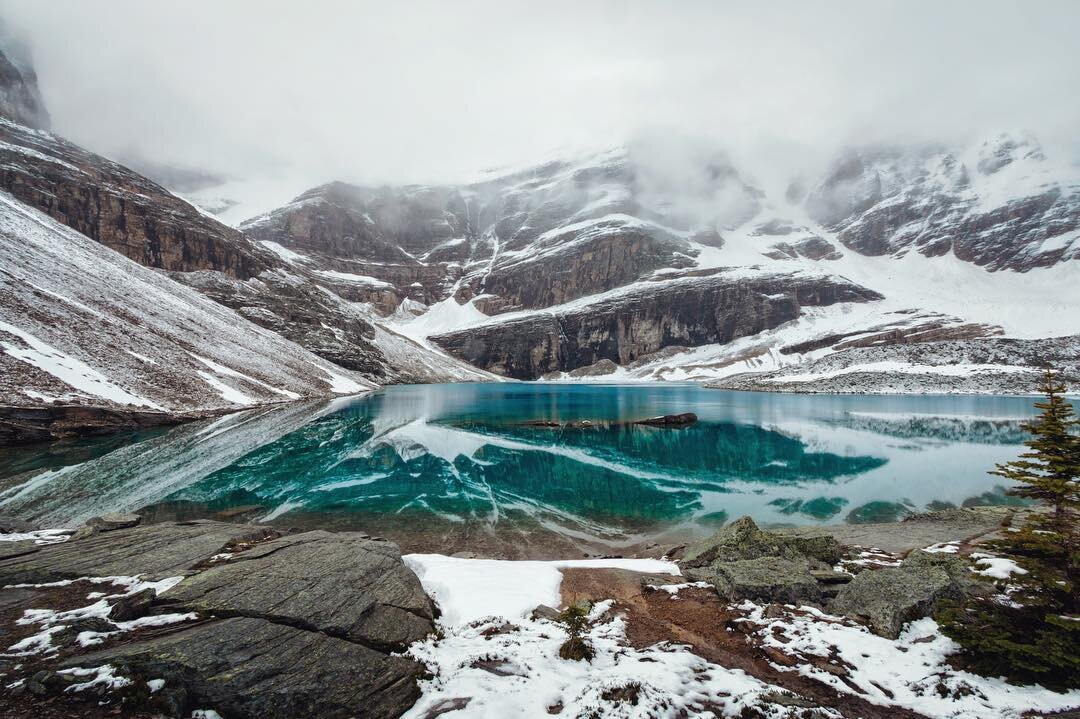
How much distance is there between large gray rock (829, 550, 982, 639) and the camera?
8039 millimetres

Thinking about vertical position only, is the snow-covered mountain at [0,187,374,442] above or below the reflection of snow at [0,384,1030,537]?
above

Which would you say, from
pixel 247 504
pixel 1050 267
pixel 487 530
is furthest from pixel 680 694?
pixel 1050 267

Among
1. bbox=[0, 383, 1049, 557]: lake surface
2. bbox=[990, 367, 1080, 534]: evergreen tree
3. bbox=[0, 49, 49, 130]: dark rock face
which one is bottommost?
bbox=[0, 383, 1049, 557]: lake surface

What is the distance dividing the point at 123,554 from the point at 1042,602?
1672 centimetres

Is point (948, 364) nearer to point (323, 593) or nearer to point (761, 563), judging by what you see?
point (761, 563)

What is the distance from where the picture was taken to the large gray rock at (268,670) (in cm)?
512

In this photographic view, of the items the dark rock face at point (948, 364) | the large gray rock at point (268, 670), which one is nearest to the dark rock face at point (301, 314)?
the dark rock face at point (948, 364)

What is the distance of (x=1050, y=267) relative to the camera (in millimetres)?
197875

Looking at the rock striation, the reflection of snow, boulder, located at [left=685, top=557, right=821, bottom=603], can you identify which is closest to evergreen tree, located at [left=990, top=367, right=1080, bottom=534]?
boulder, located at [left=685, top=557, right=821, bottom=603]

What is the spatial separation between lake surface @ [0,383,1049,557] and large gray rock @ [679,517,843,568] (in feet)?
12.7

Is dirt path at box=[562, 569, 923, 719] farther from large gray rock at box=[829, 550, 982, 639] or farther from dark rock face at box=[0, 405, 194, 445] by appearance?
dark rock face at box=[0, 405, 194, 445]

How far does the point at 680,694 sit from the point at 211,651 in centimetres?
624

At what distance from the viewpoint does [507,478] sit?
26.3 m

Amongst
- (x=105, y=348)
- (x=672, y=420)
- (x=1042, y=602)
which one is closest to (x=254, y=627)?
(x=1042, y=602)
